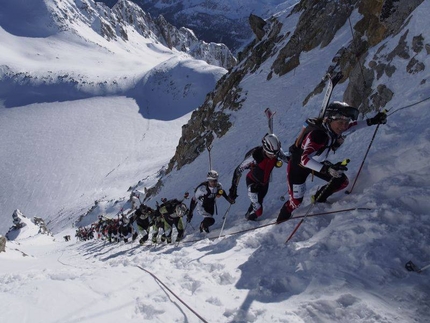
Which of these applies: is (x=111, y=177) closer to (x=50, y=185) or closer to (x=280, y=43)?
(x=50, y=185)

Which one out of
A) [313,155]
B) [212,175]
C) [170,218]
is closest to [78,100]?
[170,218]

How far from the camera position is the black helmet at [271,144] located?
7881 mm

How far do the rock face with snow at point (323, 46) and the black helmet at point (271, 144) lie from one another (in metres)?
4.16

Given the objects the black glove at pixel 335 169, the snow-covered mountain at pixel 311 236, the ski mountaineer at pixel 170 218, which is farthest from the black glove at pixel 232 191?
the black glove at pixel 335 169

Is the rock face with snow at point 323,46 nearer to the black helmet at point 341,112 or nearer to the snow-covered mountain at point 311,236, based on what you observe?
the snow-covered mountain at point 311,236

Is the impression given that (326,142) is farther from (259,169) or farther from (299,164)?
(259,169)

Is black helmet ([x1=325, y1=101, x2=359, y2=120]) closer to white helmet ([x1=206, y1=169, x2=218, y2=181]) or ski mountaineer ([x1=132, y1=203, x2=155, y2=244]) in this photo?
white helmet ([x1=206, y1=169, x2=218, y2=181])

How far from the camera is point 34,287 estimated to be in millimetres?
4930

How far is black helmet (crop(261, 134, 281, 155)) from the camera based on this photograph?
788cm

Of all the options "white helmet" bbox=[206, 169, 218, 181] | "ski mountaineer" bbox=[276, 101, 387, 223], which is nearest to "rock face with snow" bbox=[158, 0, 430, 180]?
"ski mountaineer" bbox=[276, 101, 387, 223]

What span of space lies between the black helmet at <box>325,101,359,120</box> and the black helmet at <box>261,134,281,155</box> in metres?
1.76

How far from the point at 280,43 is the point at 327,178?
2145cm

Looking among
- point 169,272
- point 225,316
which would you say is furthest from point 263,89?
point 225,316

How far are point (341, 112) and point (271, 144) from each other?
210 cm
